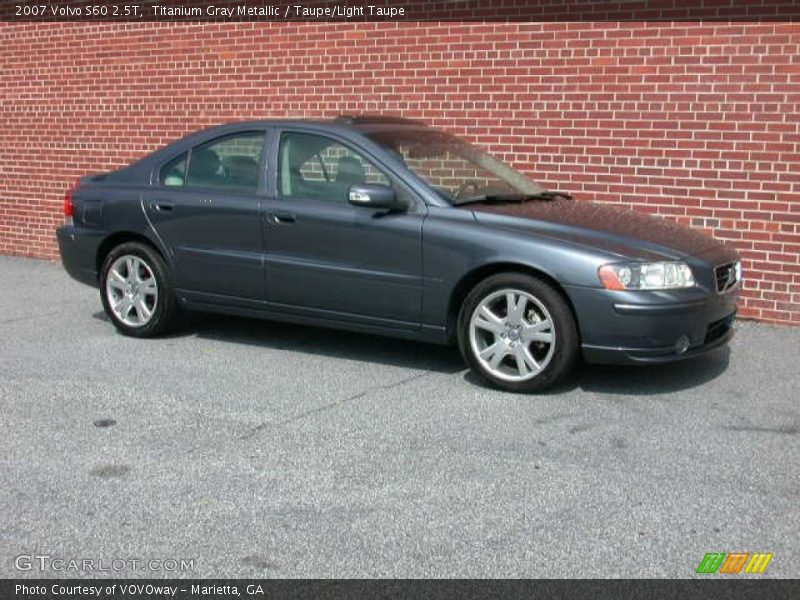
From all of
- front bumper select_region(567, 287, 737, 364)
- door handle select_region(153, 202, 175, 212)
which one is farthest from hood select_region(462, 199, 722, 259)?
door handle select_region(153, 202, 175, 212)

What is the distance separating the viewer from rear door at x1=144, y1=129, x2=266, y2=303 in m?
6.82

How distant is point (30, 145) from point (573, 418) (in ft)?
27.9

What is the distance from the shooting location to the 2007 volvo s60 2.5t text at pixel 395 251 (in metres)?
5.80

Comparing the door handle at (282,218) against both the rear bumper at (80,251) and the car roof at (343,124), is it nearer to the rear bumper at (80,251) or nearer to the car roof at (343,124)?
the car roof at (343,124)

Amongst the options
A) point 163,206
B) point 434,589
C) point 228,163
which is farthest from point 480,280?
point 434,589

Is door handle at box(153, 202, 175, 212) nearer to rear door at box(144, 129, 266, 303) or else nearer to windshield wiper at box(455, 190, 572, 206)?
rear door at box(144, 129, 266, 303)

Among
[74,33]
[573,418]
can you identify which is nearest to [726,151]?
[573,418]

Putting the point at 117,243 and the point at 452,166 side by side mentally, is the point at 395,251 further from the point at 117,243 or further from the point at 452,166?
the point at 117,243

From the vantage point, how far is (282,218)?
262 inches

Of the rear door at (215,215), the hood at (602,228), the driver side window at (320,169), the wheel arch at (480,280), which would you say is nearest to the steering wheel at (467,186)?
the hood at (602,228)

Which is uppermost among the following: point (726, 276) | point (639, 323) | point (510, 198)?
point (510, 198)

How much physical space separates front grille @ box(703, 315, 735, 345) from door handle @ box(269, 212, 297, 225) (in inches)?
104

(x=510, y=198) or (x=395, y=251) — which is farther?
(x=510, y=198)

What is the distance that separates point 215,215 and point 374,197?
4.31 feet
